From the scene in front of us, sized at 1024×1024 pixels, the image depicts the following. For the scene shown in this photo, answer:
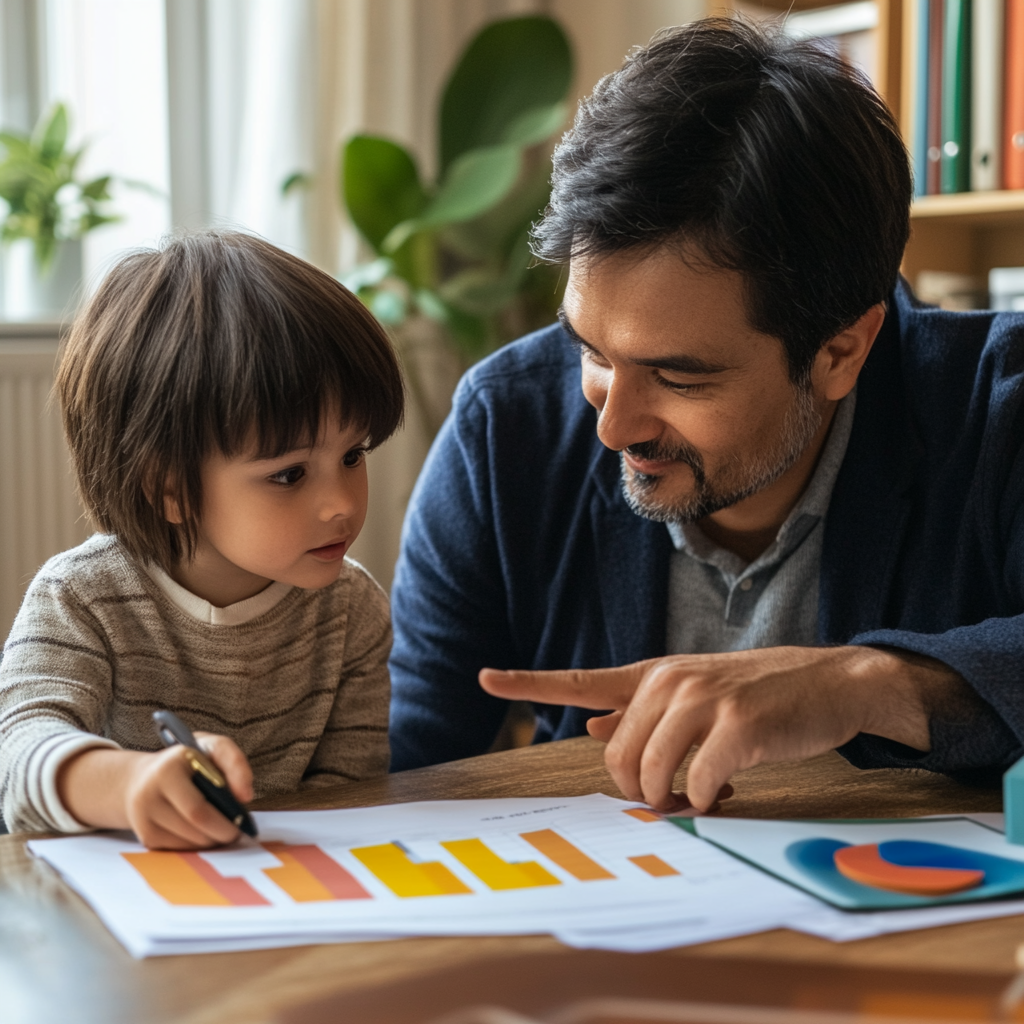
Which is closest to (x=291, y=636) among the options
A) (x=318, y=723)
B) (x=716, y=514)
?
(x=318, y=723)

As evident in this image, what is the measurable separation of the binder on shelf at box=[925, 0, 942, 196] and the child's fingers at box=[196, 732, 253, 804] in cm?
179

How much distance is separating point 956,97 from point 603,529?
123 cm

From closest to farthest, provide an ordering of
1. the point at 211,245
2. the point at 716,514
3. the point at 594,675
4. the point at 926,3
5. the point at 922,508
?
the point at 594,675
the point at 211,245
the point at 922,508
the point at 716,514
the point at 926,3

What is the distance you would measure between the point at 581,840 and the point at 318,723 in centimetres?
35

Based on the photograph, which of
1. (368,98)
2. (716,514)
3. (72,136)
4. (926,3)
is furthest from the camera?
(368,98)

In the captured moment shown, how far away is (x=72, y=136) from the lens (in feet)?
8.91

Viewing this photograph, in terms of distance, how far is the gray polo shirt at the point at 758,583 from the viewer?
4.22 feet

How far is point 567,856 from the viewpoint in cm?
76

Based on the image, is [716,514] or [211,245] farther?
[716,514]

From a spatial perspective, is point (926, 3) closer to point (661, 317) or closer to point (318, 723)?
point (661, 317)

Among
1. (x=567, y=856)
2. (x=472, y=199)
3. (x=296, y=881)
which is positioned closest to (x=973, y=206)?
(x=472, y=199)

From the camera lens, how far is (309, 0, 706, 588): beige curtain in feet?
9.32

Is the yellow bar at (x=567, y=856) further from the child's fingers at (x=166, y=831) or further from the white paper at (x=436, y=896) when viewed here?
the child's fingers at (x=166, y=831)

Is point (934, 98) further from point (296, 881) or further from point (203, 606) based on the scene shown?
point (296, 881)
